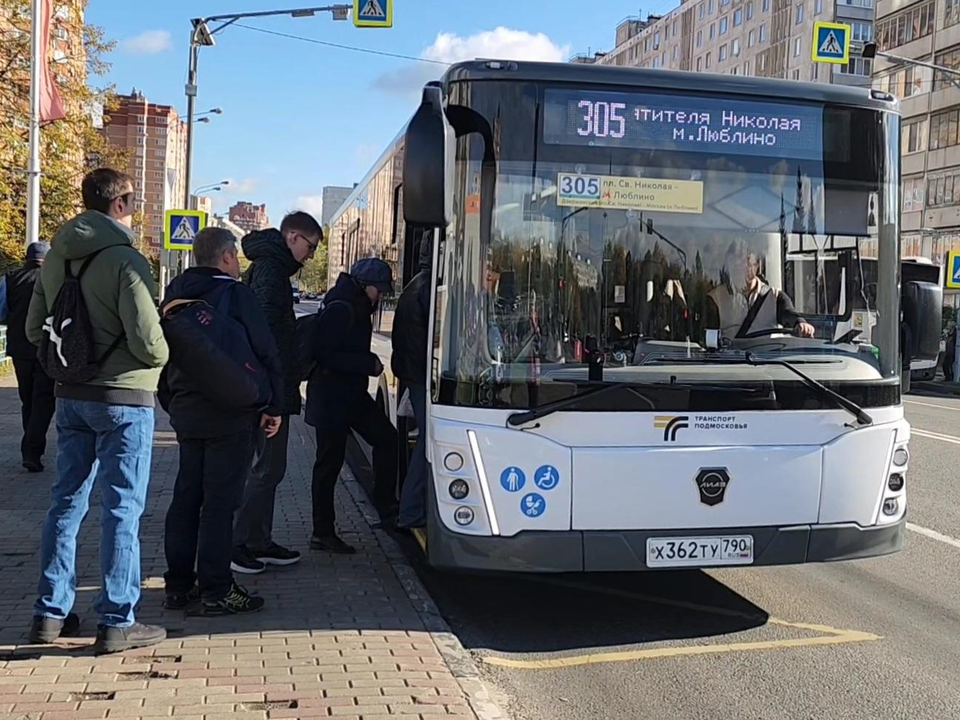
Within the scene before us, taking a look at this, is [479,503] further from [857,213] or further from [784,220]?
[857,213]

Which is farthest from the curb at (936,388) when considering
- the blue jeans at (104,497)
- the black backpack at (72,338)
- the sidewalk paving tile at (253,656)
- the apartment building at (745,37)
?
the apartment building at (745,37)

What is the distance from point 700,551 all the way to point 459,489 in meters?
1.30

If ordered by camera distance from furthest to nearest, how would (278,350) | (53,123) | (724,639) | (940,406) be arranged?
(53,123) < (940,406) < (278,350) < (724,639)

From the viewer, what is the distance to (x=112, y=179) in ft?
15.3

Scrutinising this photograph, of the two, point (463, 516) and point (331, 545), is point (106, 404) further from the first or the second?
point (331, 545)

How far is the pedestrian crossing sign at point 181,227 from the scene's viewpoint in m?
20.2

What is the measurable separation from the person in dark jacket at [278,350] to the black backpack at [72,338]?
1.38m

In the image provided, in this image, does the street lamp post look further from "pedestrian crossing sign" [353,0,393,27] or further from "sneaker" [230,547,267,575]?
"sneaker" [230,547,267,575]

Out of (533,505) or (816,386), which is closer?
(533,505)

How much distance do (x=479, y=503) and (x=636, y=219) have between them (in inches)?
66.4

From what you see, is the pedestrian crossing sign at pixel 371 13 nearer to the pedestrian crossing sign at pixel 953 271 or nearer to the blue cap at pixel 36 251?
the blue cap at pixel 36 251

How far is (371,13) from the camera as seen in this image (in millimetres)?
16734

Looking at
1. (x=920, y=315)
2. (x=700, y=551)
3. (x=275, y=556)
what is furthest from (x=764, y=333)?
(x=275, y=556)

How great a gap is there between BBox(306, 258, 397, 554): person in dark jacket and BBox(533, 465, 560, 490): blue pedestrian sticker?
199cm
